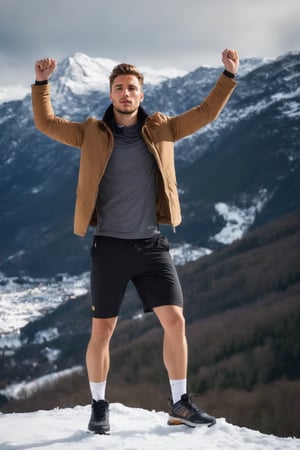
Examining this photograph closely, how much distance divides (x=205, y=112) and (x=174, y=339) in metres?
2.48

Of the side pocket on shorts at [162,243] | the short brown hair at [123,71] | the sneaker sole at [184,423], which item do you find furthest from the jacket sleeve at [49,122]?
the sneaker sole at [184,423]

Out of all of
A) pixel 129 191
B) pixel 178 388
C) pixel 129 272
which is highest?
pixel 129 191

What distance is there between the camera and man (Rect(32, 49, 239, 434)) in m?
5.96

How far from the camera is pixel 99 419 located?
6.39 m

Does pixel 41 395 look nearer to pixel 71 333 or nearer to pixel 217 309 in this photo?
pixel 217 309

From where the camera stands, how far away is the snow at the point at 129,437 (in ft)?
19.1

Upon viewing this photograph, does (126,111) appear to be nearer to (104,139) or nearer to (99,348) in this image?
(104,139)

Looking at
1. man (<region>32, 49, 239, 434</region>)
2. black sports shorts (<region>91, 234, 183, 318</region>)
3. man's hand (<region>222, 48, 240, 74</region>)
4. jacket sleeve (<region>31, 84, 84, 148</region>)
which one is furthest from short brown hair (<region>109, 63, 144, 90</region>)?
black sports shorts (<region>91, 234, 183, 318</region>)

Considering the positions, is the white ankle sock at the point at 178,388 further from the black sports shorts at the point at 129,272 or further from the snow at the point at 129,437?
the black sports shorts at the point at 129,272

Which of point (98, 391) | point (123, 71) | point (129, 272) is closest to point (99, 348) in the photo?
point (98, 391)

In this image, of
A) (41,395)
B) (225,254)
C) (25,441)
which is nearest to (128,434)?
(25,441)

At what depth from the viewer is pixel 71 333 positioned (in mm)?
181000

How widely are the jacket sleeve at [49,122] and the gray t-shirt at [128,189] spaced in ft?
1.37

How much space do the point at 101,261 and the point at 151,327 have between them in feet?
420
